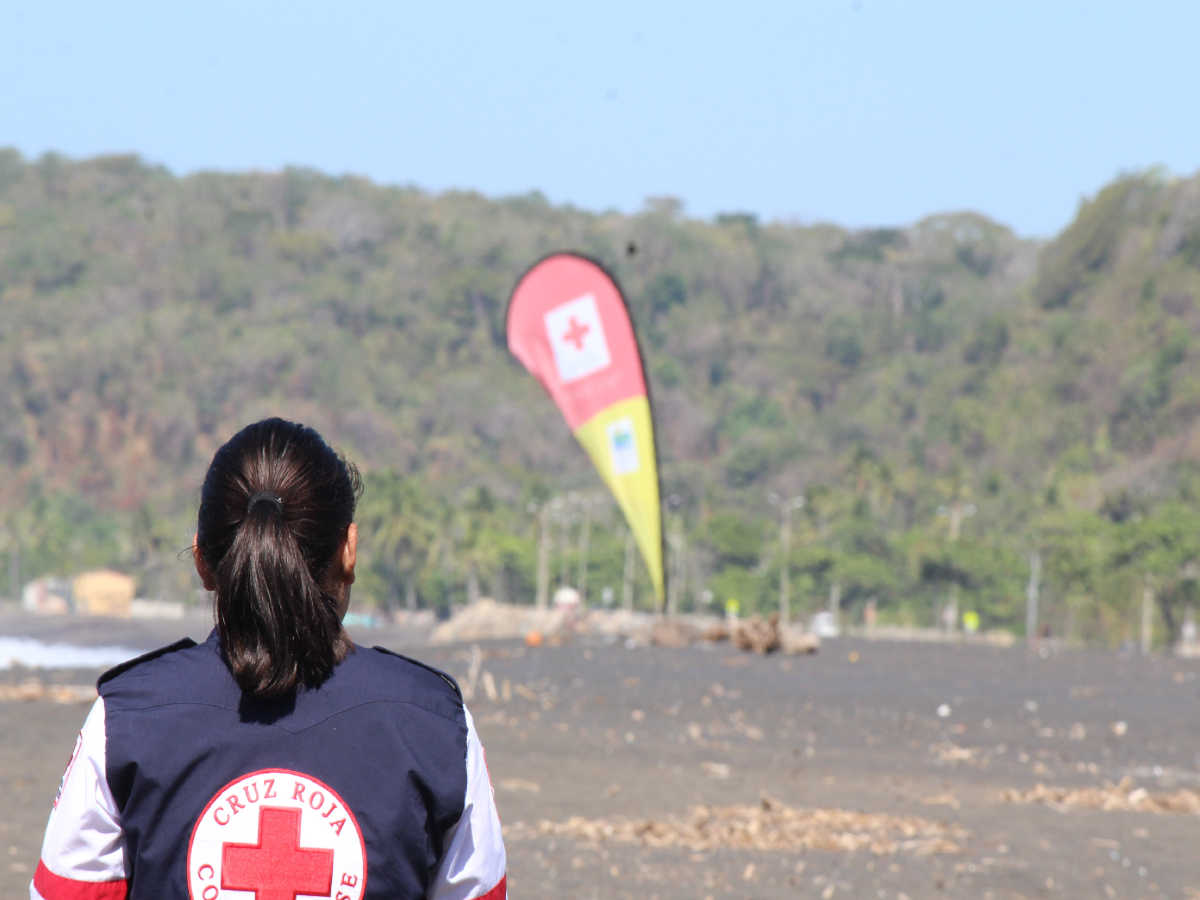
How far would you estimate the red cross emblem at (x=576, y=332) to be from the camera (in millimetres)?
17438

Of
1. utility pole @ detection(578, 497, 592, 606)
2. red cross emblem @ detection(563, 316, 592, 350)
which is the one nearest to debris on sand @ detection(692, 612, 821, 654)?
red cross emblem @ detection(563, 316, 592, 350)

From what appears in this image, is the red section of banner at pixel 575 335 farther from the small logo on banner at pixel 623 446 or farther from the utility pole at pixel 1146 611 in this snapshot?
the utility pole at pixel 1146 611

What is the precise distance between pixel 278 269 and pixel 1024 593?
378ft

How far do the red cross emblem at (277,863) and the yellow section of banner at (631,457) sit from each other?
1518cm

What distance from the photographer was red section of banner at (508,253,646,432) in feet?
56.9

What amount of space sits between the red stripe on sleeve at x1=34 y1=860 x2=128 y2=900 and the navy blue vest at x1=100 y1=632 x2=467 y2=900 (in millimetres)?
34

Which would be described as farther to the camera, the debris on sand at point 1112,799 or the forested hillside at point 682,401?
the forested hillside at point 682,401

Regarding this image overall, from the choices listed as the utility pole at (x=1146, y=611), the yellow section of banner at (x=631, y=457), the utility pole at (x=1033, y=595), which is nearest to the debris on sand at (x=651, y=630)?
the yellow section of banner at (x=631, y=457)

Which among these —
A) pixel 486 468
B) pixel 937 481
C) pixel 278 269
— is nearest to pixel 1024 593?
pixel 937 481

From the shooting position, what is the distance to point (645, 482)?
17.7 metres

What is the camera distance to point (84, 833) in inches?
90.6

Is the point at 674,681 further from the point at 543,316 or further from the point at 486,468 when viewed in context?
the point at 486,468

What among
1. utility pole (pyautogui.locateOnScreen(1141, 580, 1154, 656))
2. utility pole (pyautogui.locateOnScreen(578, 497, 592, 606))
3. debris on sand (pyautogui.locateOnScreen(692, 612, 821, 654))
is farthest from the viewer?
utility pole (pyautogui.locateOnScreen(578, 497, 592, 606))

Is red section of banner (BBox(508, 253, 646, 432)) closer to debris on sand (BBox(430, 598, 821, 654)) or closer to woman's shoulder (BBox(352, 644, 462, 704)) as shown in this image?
debris on sand (BBox(430, 598, 821, 654))
